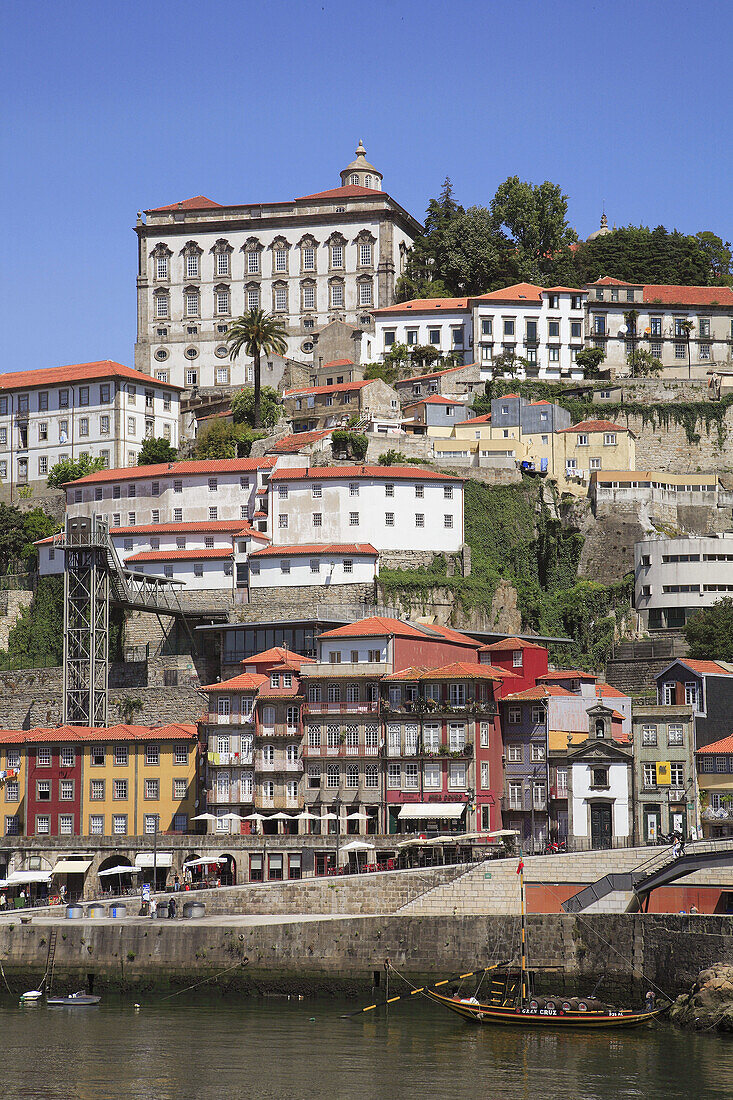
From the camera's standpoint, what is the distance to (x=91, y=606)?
8462 centimetres

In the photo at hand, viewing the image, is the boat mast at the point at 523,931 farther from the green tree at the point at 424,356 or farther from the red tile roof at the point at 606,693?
the green tree at the point at 424,356

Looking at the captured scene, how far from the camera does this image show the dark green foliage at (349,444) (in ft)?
343

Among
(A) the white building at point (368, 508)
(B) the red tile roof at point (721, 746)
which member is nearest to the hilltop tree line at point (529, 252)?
(A) the white building at point (368, 508)

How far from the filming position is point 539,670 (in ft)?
264

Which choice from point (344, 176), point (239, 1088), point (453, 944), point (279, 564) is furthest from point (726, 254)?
point (239, 1088)

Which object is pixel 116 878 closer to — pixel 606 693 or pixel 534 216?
pixel 606 693

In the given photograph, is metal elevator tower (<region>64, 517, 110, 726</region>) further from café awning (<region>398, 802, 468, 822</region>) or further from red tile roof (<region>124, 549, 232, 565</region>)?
café awning (<region>398, 802, 468, 822</region>)

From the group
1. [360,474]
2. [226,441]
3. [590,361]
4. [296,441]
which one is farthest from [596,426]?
[226,441]

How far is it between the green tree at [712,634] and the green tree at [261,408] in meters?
39.7

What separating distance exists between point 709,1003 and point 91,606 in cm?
4564

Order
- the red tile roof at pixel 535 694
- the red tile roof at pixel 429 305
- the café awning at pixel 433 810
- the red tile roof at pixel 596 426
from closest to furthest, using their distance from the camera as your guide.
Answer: the café awning at pixel 433 810, the red tile roof at pixel 535 694, the red tile roof at pixel 596 426, the red tile roof at pixel 429 305

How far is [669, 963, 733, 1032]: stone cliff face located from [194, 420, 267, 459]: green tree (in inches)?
2613

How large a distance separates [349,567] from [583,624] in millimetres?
15426

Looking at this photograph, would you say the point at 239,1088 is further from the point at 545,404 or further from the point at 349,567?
the point at 545,404
